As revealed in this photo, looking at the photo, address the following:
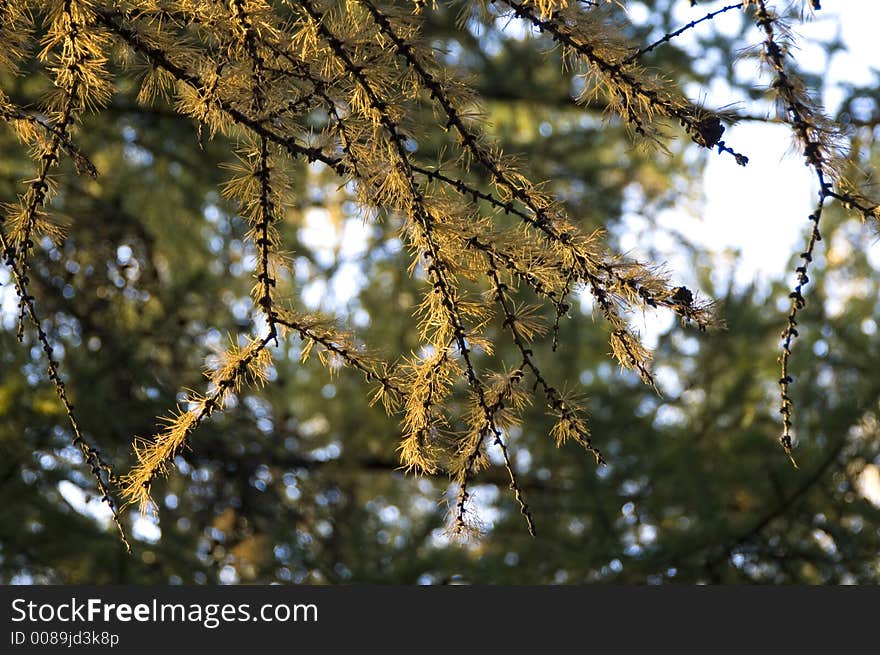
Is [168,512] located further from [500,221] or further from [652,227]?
[652,227]

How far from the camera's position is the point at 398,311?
528 centimetres

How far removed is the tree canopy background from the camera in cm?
150

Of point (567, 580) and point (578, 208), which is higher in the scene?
point (578, 208)

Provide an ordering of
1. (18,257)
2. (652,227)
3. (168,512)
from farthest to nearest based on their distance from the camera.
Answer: (652,227)
(168,512)
(18,257)

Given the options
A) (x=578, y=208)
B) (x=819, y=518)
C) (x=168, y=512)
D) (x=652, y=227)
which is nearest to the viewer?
(x=168, y=512)

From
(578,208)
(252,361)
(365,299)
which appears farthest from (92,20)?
(365,299)

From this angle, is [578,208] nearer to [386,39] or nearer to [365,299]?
[365,299]

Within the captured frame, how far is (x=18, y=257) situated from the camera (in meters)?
1.68

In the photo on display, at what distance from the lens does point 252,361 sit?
5.06 feet

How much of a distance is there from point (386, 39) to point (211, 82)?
11.2 inches

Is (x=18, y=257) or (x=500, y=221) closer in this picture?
(x=18, y=257)

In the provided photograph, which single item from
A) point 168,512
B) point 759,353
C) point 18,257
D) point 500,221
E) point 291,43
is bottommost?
point 18,257

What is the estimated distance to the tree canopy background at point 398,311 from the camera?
1.50 metres

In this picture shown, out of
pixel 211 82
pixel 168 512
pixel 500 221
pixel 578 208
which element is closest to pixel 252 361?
pixel 211 82
